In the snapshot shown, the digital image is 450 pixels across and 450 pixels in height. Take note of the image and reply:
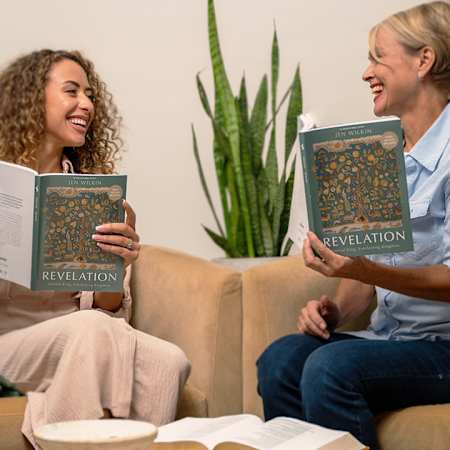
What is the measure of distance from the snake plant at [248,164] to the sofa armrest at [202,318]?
0.75 metres

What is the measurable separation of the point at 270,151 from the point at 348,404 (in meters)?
1.57

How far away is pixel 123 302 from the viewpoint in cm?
227

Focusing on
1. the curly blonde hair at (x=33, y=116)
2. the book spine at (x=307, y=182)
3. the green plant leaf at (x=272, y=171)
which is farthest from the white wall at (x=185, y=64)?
the book spine at (x=307, y=182)

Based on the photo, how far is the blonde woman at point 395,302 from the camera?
1692mm

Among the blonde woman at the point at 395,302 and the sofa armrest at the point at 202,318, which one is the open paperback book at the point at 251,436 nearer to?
the blonde woman at the point at 395,302

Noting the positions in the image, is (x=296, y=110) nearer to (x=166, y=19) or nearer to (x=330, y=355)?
(x=166, y=19)

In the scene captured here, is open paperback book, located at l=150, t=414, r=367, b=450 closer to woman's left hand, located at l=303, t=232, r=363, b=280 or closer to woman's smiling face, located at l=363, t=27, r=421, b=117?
woman's left hand, located at l=303, t=232, r=363, b=280

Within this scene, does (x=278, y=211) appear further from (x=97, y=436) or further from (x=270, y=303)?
(x=97, y=436)

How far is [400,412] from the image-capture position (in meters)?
1.74

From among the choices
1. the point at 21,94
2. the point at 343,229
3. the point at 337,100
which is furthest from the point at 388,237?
the point at 337,100

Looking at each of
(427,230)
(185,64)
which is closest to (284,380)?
(427,230)

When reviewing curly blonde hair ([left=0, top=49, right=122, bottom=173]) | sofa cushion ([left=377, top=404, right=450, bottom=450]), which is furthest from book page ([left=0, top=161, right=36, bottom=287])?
sofa cushion ([left=377, top=404, right=450, bottom=450])

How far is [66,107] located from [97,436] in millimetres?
1473

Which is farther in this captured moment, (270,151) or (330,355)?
(270,151)
